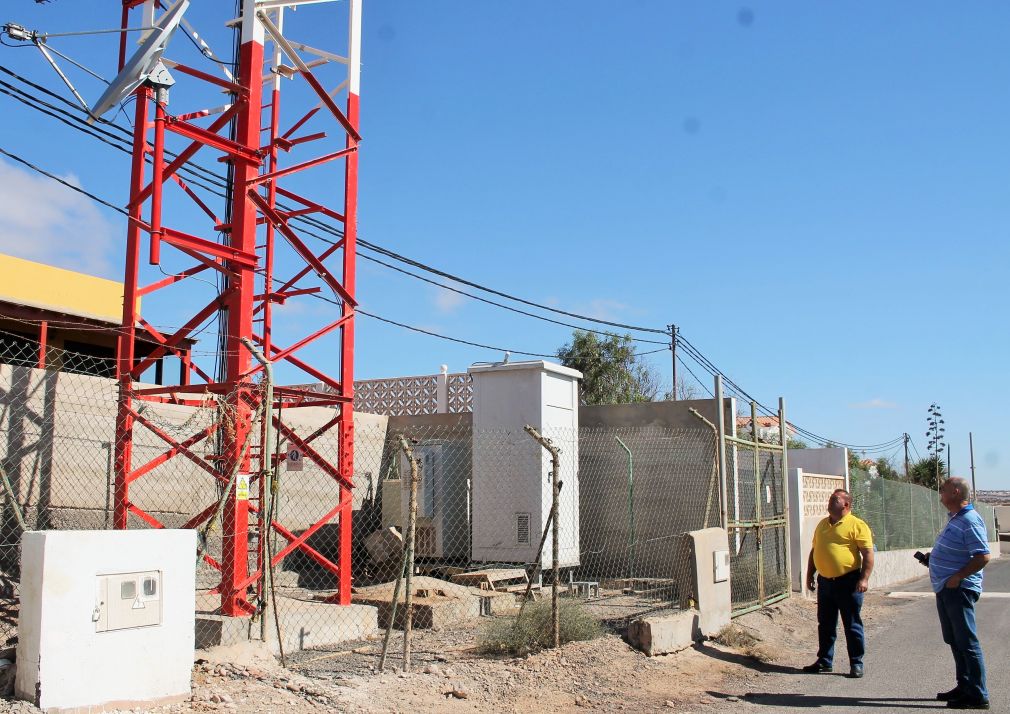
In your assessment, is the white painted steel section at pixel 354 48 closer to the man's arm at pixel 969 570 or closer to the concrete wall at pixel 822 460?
the man's arm at pixel 969 570

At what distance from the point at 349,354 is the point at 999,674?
7.14 m

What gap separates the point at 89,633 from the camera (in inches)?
204

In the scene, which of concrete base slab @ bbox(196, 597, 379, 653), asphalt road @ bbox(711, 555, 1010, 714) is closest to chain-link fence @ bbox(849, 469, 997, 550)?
asphalt road @ bbox(711, 555, 1010, 714)

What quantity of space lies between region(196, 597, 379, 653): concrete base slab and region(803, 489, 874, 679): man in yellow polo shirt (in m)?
4.26

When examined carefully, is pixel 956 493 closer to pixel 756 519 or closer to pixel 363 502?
pixel 756 519

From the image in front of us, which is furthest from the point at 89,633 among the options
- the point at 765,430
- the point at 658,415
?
the point at 765,430

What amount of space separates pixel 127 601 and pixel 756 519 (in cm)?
785

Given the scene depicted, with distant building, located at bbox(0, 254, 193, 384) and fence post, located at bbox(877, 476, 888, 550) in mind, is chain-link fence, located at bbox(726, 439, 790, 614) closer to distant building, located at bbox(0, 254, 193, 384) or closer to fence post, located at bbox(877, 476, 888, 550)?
fence post, located at bbox(877, 476, 888, 550)

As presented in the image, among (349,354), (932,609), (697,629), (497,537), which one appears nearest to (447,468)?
(497,537)

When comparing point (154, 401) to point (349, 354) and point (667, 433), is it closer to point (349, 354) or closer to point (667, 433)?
point (349, 354)

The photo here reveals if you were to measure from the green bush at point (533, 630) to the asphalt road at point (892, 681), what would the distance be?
1355 millimetres

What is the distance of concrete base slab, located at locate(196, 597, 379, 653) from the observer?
753cm


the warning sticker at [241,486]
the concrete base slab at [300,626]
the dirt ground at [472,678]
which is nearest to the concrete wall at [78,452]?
the warning sticker at [241,486]

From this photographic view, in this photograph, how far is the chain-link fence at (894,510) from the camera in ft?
64.7
